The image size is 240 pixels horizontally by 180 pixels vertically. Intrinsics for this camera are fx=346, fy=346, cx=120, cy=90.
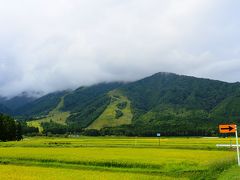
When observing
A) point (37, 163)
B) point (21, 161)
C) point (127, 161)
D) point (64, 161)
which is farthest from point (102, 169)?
point (21, 161)

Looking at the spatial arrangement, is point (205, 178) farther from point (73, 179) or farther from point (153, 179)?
point (73, 179)

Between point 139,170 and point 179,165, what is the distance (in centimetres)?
459

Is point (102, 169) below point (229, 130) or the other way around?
below

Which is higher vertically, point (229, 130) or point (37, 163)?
point (229, 130)

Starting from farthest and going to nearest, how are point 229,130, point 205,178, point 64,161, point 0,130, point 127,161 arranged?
point 0,130 → point 64,161 → point 127,161 → point 229,130 → point 205,178

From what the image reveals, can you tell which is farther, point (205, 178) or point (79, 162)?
point (79, 162)

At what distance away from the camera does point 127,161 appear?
1602 inches

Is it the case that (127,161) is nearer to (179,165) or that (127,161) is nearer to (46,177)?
(179,165)

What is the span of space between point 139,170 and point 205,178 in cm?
881

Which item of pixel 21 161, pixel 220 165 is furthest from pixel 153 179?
pixel 21 161

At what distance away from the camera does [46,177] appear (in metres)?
29.5

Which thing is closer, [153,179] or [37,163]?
[153,179]

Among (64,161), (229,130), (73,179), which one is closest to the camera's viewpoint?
(73,179)

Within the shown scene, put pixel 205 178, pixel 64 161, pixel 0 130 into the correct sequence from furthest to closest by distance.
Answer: pixel 0 130, pixel 64 161, pixel 205 178
